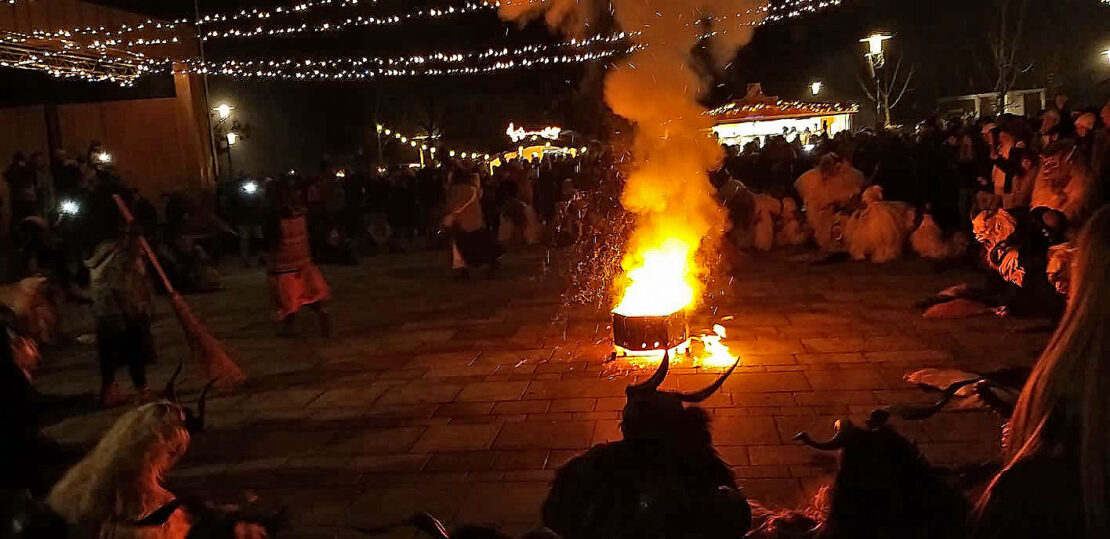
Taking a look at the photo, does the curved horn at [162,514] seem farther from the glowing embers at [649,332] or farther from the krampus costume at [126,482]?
the glowing embers at [649,332]

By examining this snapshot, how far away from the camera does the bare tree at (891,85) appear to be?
3362 centimetres

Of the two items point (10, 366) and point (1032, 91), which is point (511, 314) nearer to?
point (10, 366)

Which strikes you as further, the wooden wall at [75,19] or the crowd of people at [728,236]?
the wooden wall at [75,19]

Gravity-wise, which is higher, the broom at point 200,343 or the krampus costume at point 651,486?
the krampus costume at point 651,486

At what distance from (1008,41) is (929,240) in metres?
23.6

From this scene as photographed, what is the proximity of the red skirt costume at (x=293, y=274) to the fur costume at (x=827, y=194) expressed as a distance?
25.6ft

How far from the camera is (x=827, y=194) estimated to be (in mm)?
13609

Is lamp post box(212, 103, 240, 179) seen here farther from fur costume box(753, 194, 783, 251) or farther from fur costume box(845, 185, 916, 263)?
fur costume box(845, 185, 916, 263)

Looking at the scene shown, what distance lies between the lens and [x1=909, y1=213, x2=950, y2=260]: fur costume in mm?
11828

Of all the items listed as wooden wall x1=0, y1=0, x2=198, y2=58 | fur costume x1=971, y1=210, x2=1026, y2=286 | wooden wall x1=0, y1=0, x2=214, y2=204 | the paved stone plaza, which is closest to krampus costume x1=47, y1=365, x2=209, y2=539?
the paved stone plaza

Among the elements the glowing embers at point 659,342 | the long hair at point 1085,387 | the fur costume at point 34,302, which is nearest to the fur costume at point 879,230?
the glowing embers at point 659,342

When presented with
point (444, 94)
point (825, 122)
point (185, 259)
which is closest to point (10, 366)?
point (185, 259)

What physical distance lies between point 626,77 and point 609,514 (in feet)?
23.4

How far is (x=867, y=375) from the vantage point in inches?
262
